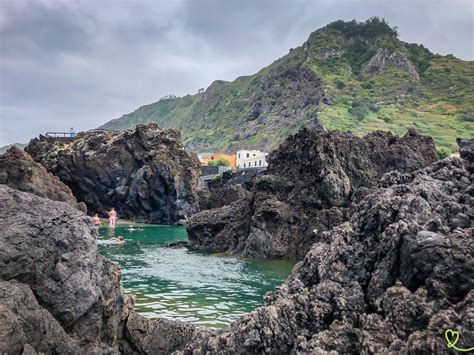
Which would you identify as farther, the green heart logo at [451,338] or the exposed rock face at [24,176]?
the exposed rock face at [24,176]

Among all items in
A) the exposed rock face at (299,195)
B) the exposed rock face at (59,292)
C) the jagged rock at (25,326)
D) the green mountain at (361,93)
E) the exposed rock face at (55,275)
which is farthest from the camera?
the green mountain at (361,93)

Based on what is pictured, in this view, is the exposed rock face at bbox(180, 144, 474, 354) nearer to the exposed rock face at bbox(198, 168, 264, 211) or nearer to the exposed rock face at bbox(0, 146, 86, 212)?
the exposed rock face at bbox(0, 146, 86, 212)

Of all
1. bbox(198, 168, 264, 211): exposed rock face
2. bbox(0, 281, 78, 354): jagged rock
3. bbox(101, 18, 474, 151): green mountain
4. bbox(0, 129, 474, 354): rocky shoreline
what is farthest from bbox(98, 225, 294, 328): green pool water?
bbox(101, 18, 474, 151): green mountain

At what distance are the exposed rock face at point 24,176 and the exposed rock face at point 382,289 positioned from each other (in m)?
27.5

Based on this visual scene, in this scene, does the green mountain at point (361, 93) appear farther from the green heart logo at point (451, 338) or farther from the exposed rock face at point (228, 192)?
the green heart logo at point (451, 338)

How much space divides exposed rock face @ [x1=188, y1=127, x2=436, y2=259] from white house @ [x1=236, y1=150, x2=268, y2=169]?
6388 centimetres

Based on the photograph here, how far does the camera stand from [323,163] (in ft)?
120

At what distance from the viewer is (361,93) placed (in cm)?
14075

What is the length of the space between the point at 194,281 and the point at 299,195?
577 inches

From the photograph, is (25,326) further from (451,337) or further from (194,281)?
(194,281)

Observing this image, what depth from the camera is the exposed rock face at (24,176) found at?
108ft

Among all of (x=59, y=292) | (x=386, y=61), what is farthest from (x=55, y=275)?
(x=386, y=61)

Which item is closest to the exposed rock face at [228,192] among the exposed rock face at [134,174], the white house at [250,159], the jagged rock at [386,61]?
the exposed rock face at [134,174]

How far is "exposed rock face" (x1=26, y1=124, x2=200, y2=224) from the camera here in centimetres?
7312
